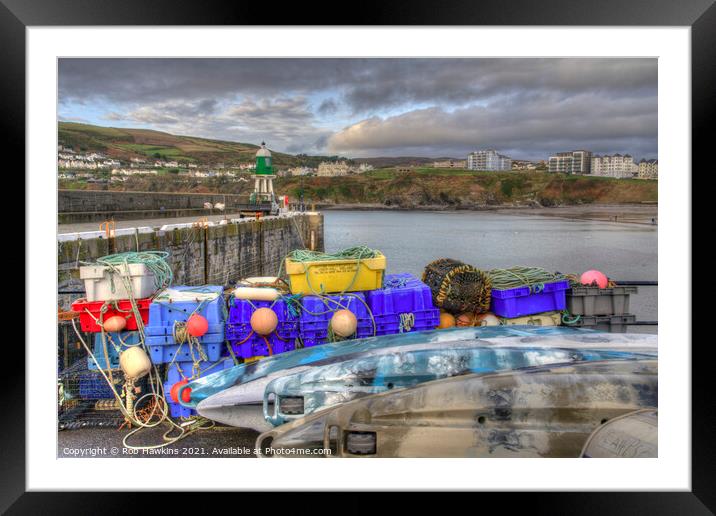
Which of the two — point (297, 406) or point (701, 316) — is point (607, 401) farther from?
point (297, 406)

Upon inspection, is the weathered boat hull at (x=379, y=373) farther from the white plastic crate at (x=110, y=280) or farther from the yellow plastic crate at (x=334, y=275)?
the white plastic crate at (x=110, y=280)

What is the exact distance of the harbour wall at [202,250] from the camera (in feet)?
24.1

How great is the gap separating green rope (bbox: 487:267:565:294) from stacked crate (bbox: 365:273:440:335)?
79 centimetres

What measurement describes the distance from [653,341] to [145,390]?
173 inches

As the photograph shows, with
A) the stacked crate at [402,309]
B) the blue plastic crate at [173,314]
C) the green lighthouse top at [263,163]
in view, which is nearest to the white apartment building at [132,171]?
the green lighthouse top at [263,163]

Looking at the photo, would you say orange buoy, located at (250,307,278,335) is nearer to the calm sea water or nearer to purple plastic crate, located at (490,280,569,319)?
purple plastic crate, located at (490,280,569,319)

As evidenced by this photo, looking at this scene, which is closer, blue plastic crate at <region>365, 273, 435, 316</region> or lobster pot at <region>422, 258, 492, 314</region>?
blue plastic crate at <region>365, 273, 435, 316</region>

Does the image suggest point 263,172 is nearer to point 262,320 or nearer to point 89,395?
point 89,395

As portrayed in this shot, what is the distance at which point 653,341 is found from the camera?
442 centimetres

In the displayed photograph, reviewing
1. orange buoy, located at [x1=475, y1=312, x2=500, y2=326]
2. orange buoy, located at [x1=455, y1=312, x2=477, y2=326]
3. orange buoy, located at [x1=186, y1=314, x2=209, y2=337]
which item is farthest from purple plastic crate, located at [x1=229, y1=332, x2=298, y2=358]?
orange buoy, located at [x1=475, y1=312, x2=500, y2=326]

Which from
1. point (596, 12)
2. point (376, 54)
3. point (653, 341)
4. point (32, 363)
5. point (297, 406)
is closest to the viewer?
point (596, 12)

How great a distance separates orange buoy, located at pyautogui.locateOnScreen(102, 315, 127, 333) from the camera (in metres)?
4.46

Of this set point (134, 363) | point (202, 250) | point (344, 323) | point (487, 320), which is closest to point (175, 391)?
point (134, 363)

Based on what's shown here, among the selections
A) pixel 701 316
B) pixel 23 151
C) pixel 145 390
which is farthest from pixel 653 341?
pixel 23 151
